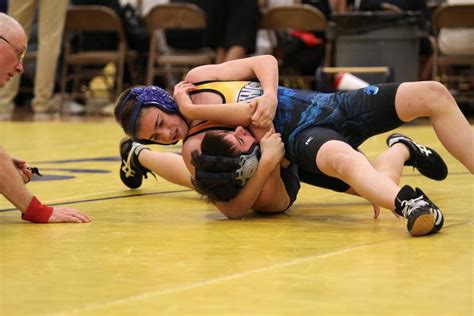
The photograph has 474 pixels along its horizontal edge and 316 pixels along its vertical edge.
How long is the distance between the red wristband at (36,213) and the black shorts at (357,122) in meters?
0.93

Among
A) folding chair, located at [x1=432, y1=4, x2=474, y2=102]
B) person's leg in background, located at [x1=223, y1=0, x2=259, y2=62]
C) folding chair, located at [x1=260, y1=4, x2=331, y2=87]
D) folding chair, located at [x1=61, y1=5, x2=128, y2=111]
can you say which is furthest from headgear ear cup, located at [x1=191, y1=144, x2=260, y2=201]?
folding chair, located at [x1=61, y1=5, x2=128, y2=111]

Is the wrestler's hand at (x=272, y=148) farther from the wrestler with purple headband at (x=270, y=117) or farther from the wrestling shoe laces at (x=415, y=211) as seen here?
the wrestling shoe laces at (x=415, y=211)

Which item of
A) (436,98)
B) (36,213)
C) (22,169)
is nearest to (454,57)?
(436,98)

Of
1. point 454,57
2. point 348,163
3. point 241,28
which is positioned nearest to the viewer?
point 348,163

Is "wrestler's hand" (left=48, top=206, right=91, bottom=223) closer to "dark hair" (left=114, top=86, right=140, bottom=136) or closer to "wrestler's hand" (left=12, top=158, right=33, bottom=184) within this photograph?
"wrestler's hand" (left=12, top=158, right=33, bottom=184)

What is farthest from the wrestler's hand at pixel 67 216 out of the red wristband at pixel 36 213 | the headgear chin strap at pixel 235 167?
the headgear chin strap at pixel 235 167

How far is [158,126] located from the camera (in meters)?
3.95

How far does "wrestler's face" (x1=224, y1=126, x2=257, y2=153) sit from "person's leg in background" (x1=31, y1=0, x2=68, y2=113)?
672 centimetres

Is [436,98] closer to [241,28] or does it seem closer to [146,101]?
[146,101]

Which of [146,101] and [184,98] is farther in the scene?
[184,98]

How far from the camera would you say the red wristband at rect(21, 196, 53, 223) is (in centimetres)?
390

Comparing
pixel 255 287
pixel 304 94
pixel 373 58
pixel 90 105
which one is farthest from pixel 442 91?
pixel 90 105

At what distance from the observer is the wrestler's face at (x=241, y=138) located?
12.9ft

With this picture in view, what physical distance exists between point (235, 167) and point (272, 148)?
0.59ft
